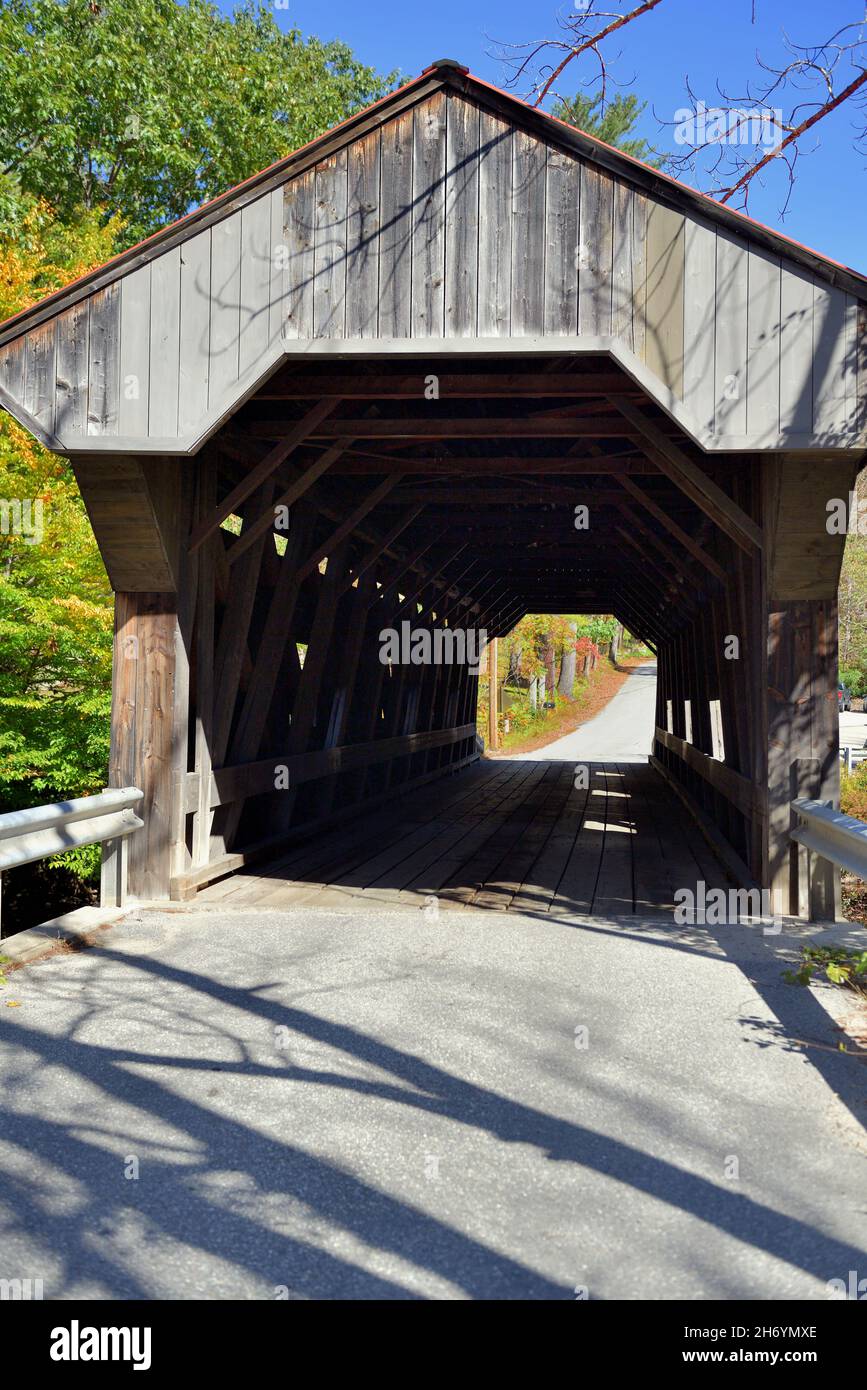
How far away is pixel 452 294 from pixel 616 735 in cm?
3096

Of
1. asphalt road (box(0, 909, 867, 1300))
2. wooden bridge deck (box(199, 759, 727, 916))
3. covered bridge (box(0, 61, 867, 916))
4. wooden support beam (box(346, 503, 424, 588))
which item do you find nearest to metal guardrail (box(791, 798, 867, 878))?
covered bridge (box(0, 61, 867, 916))

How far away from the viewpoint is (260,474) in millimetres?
6875

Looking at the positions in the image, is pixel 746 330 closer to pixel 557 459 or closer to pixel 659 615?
pixel 557 459

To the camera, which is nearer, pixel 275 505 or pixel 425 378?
pixel 425 378

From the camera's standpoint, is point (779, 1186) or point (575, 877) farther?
point (575, 877)

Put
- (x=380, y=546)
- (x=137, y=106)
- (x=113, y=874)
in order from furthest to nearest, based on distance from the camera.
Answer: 1. (x=137, y=106)
2. (x=380, y=546)
3. (x=113, y=874)

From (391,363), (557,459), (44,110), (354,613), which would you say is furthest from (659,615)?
(44,110)

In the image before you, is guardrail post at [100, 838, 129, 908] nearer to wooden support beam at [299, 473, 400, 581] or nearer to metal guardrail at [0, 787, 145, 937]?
metal guardrail at [0, 787, 145, 937]

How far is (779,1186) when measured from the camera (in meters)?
2.98

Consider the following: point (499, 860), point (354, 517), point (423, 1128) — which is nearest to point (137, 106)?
point (354, 517)

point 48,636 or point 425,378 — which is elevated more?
point 425,378

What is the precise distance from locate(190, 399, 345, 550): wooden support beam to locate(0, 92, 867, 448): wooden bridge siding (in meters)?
0.95

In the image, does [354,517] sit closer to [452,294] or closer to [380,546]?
[380,546]

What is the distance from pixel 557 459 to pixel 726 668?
7.65ft
